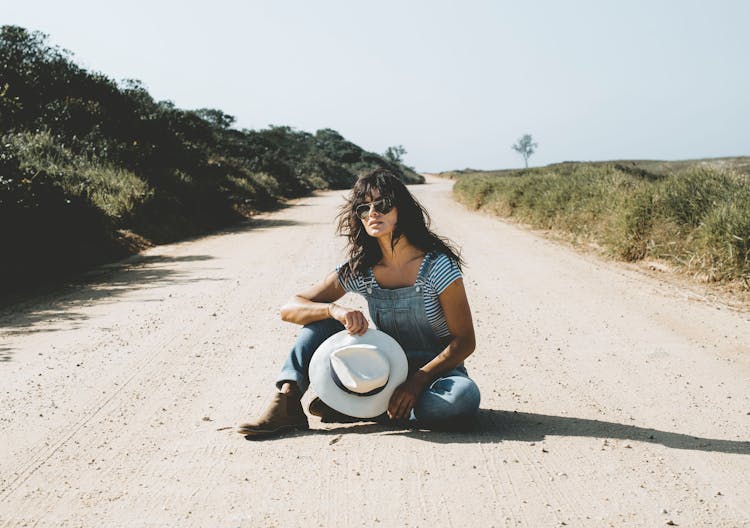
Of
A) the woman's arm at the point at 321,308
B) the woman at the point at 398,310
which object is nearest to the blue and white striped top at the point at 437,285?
the woman at the point at 398,310

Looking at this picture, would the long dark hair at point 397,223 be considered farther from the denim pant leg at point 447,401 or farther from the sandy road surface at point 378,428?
the sandy road surface at point 378,428

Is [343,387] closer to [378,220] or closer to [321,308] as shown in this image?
[321,308]

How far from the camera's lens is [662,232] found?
1103cm

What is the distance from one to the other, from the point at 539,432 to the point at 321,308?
1.31 metres

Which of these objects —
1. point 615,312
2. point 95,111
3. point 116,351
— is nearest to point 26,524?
point 116,351

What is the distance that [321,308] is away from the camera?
3.92 metres

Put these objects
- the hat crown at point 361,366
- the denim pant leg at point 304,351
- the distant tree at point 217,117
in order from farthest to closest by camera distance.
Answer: the distant tree at point 217,117 < the denim pant leg at point 304,351 < the hat crown at point 361,366

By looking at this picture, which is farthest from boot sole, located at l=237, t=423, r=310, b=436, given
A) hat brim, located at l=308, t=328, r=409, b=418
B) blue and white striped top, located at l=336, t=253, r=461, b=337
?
blue and white striped top, located at l=336, t=253, r=461, b=337

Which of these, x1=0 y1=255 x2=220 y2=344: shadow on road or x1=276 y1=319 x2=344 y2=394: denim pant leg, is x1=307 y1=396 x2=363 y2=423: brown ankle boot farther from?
x1=0 y1=255 x2=220 y2=344: shadow on road

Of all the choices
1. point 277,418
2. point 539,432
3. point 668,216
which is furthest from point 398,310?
point 668,216

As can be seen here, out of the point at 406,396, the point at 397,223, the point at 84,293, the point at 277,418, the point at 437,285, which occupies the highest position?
the point at 397,223

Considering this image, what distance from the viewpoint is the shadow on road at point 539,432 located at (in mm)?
3691

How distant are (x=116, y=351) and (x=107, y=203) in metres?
9.76

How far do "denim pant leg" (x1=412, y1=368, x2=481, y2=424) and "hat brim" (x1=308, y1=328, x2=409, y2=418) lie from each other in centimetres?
16
